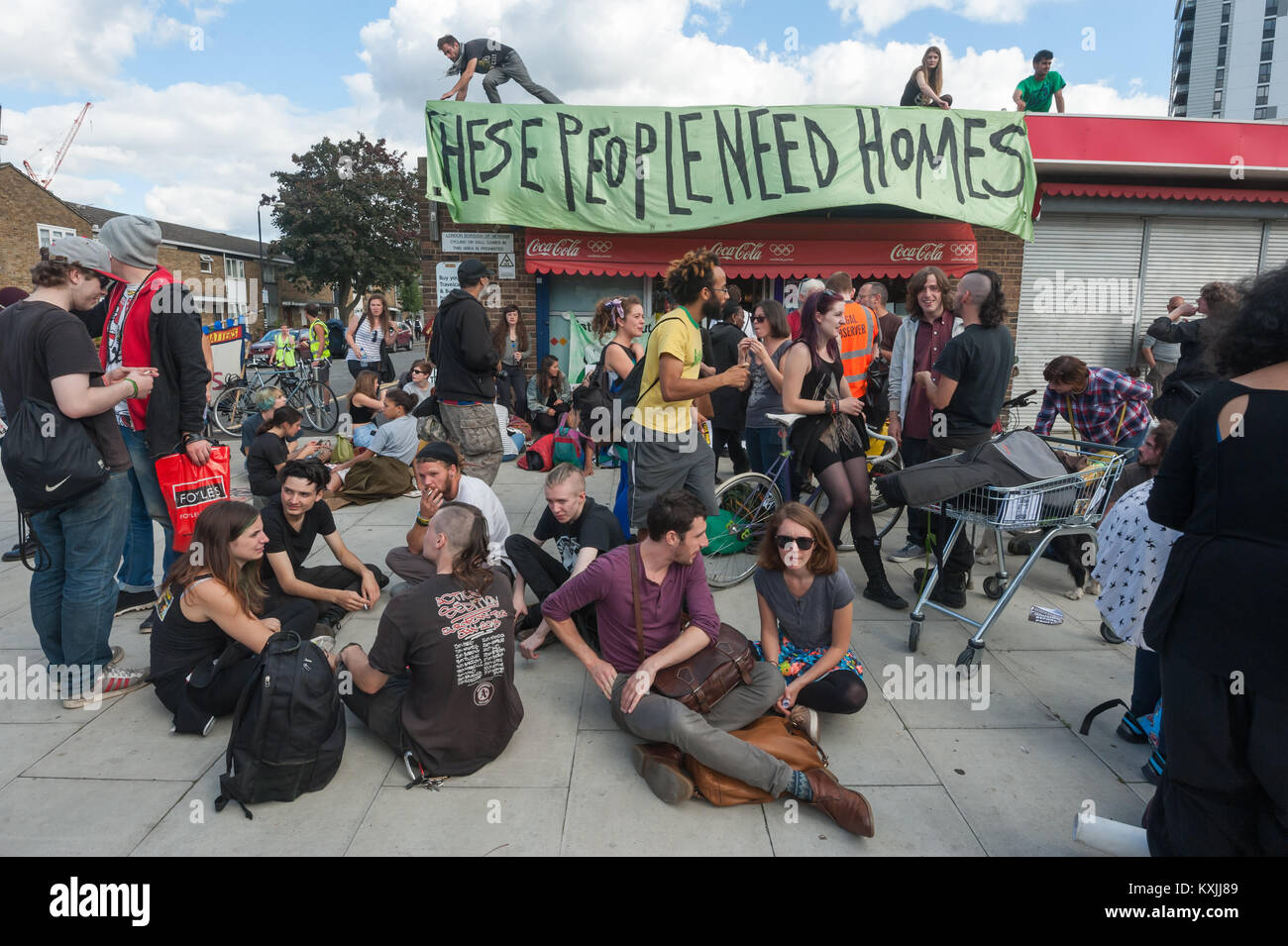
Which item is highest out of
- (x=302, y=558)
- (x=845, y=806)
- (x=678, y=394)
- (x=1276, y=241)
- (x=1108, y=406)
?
(x=1276, y=241)

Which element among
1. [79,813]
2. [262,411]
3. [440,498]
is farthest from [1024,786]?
[262,411]

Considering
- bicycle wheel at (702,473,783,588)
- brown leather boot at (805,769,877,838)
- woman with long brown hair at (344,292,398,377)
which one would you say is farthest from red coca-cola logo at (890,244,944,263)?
brown leather boot at (805,769,877,838)

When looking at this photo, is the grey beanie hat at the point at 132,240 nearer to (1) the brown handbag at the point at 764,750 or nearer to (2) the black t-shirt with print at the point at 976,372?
(1) the brown handbag at the point at 764,750

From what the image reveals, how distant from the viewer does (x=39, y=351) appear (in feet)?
11.7

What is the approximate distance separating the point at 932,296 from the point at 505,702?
424 centimetres

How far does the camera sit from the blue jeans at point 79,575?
146 inches

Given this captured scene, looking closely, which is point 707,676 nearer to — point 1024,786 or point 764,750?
point 764,750

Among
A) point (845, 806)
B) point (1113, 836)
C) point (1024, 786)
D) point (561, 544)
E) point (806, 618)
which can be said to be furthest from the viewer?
point (561, 544)

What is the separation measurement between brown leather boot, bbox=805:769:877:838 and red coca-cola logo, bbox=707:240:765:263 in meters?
8.90

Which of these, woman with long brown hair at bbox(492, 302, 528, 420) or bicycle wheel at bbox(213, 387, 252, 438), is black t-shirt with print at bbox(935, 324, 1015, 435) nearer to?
woman with long brown hair at bbox(492, 302, 528, 420)

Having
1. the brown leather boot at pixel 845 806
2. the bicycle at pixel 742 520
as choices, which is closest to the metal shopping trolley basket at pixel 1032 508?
the bicycle at pixel 742 520

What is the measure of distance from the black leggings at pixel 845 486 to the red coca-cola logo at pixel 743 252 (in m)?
6.30

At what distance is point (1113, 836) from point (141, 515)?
17.3 feet

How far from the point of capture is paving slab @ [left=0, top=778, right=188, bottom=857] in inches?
111
